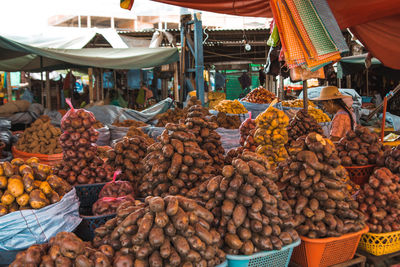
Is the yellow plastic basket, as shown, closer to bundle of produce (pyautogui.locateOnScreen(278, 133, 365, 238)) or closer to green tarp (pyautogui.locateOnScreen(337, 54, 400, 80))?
bundle of produce (pyautogui.locateOnScreen(278, 133, 365, 238))

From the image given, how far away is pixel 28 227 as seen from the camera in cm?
211

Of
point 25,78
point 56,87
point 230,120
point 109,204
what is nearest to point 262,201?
point 109,204

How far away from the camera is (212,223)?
6.61 ft

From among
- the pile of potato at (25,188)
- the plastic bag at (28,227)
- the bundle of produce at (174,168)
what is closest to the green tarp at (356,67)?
the bundle of produce at (174,168)

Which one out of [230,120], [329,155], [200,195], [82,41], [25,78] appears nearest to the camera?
[200,195]

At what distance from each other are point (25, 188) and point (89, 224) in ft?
1.59

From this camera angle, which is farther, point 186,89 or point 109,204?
point 186,89

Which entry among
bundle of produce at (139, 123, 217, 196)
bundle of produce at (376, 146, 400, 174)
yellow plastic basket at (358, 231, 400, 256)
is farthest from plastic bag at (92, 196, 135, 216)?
bundle of produce at (376, 146, 400, 174)

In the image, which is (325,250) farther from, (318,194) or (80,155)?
(80,155)

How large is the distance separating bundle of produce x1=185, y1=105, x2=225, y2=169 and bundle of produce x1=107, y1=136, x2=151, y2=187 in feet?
1.70

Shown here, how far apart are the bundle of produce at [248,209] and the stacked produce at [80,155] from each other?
1.27 meters

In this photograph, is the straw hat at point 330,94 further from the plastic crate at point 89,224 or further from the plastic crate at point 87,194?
the plastic crate at point 89,224

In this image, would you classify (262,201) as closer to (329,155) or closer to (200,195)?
(200,195)

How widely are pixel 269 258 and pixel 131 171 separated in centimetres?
149
